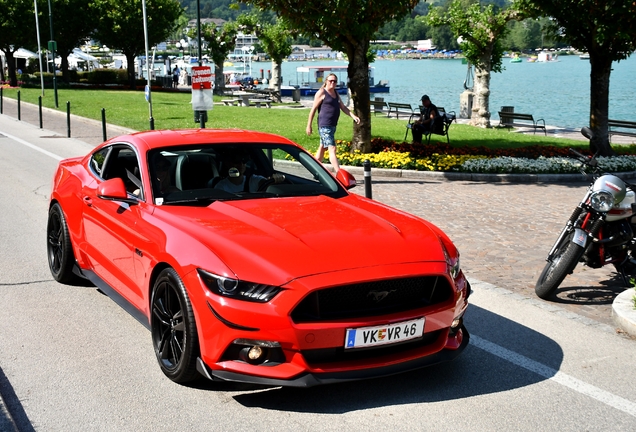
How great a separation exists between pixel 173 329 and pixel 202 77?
51.3 feet

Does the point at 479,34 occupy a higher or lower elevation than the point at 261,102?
higher

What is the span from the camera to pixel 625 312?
669cm

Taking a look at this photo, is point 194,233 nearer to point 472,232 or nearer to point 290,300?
point 290,300

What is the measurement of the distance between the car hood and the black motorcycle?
1948 millimetres

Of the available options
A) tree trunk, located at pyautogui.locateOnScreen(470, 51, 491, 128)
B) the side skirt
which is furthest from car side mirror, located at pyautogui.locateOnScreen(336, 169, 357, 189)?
tree trunk, located at pyautogui.locateOnScreen(470, 51, 491, 128)

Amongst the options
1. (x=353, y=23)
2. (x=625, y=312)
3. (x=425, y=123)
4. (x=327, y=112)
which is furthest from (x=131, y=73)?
(x=625, y=312)

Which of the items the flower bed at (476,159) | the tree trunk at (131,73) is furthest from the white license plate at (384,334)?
the tree trunk at (131,73)

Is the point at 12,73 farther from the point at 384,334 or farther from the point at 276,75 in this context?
the point at 384,334

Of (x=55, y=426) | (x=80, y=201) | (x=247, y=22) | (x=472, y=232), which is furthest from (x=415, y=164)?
(x=247, y=22)

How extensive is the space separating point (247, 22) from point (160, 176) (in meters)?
53.7

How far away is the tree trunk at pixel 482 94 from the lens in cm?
3238

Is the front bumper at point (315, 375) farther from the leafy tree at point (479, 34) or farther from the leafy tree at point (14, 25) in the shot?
the leafy tree at point (14, 25)

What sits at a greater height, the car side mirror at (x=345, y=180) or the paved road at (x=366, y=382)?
the car side mirror at (x=345, y=180)

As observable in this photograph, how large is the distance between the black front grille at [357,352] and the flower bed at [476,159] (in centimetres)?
1144
